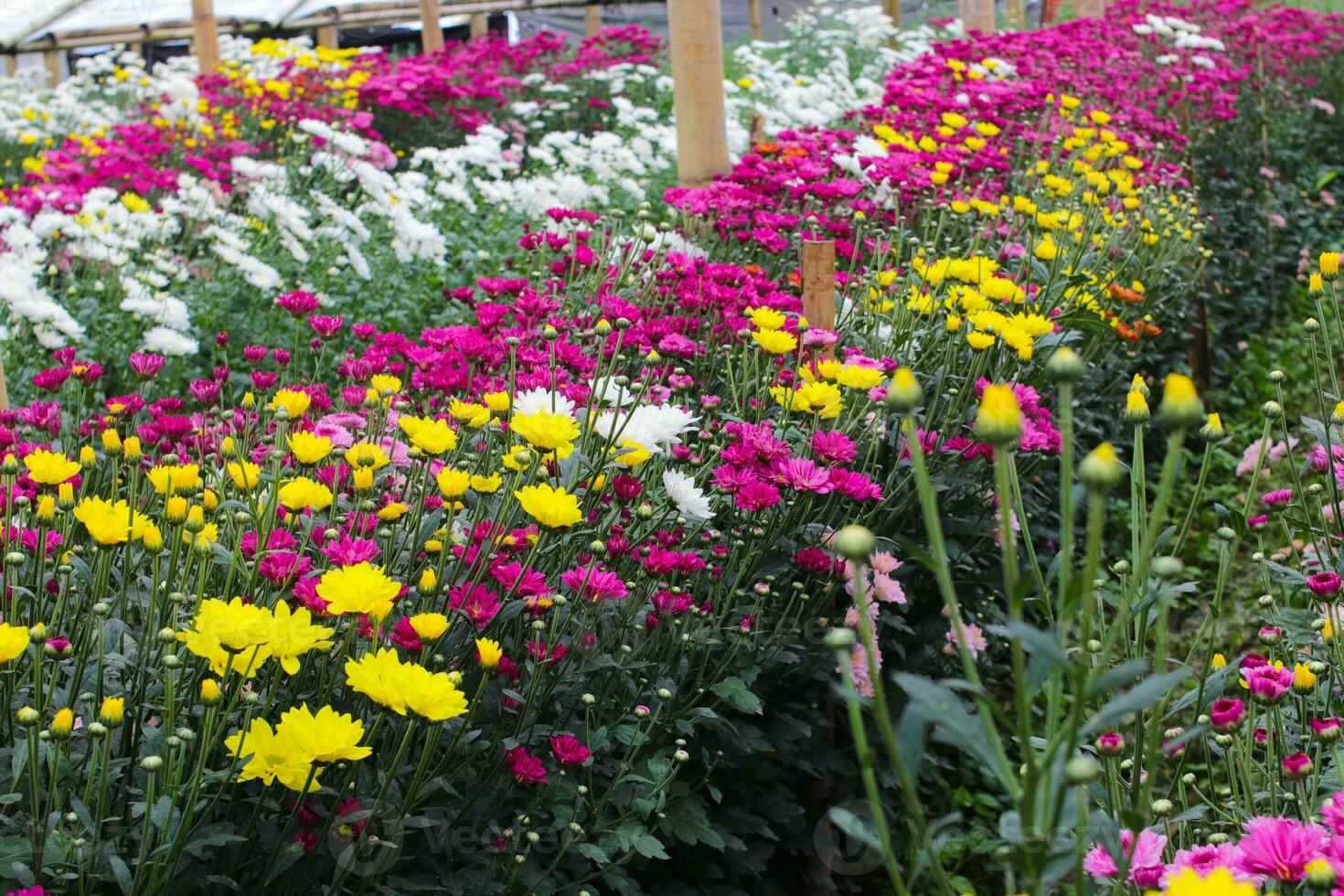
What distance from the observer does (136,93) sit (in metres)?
8.81

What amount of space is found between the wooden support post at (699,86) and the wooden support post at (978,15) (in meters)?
4.80

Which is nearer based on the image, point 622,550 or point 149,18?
point 622,550

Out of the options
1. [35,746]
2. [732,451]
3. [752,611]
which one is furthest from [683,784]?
[35,746]

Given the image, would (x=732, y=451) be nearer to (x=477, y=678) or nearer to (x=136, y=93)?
(x=477, y=678)

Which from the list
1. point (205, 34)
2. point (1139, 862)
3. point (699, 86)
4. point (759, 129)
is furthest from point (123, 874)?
point (205, 34)

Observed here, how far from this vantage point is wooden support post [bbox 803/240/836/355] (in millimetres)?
2568

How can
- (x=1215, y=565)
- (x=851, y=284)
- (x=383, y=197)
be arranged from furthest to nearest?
1. (x=383, y=197)
2. (x=1215, y=565)
3. (x=851, y=284)

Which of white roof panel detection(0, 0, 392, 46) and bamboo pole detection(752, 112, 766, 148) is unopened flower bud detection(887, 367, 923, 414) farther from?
white roof panel detection(0, 0, 392, 46)

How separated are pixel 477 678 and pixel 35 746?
56 cm

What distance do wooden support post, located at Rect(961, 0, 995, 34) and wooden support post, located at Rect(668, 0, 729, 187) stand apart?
4.80 meters

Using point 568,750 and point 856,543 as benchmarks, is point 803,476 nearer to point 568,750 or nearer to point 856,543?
point 568,750

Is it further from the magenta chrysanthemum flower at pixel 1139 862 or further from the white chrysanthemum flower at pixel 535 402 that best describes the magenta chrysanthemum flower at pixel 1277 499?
the white chrysanthemum flower at pixel 535 402

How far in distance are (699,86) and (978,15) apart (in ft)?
16.5

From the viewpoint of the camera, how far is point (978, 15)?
29.8ft
